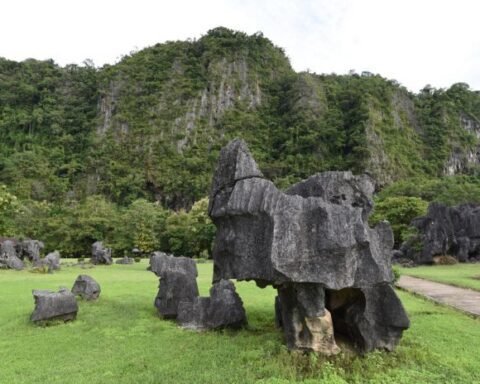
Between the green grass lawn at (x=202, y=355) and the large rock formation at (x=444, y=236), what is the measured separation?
1816 centimetres

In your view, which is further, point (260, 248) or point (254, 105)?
point (254, 105)

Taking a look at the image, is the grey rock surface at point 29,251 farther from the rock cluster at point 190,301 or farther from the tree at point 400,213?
the tree at point 400,213

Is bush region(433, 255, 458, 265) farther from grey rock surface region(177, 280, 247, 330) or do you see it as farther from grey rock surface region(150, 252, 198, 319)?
grey rock surface region(177, 280, 247, 330)

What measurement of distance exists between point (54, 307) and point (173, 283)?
276 cm

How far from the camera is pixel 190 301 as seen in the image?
32.1 feet

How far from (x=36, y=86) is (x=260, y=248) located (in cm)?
10280

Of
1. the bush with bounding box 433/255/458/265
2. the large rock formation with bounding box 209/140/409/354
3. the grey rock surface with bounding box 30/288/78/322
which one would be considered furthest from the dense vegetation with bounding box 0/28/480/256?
the large rock formation with bounding box 209/140/409/354

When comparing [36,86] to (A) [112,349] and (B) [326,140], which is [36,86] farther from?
(A) [112,349]

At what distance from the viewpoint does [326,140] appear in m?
84.4

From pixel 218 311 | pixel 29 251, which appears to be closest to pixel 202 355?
pixel 218 311

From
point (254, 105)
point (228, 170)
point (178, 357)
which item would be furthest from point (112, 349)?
point (254, 105)

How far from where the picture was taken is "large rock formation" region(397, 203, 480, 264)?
27.2 metres

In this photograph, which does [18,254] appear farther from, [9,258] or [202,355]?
[202,355]

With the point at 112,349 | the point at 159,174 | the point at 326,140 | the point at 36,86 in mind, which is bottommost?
the point at 112,349
